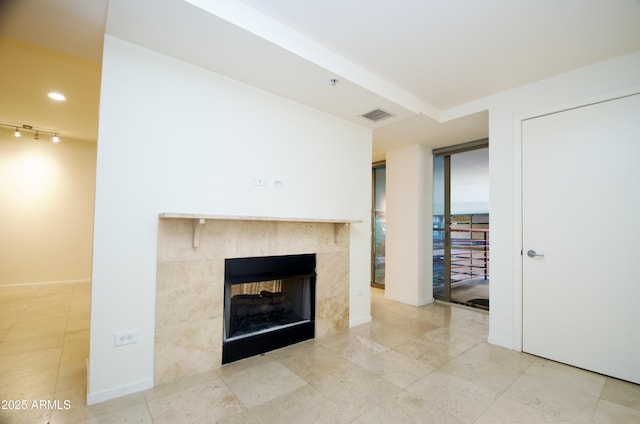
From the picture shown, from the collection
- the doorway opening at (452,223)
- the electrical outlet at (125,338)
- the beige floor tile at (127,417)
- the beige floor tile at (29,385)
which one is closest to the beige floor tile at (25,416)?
the beige floor tile at (29,385)

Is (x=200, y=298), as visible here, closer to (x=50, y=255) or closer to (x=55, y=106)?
(x=55, y=106)

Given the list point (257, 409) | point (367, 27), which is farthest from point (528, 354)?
point (367, 27)

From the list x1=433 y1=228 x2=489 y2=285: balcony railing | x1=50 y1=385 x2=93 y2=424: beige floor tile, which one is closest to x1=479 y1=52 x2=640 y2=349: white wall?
x1=433 y1=228 x2=489 y2=285: balcony railing

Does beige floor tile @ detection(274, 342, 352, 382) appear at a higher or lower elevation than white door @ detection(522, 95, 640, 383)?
lower

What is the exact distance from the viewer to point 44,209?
5.19m

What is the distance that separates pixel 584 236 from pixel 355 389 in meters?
2.45

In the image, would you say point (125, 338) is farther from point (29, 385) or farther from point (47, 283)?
point (47, 283)

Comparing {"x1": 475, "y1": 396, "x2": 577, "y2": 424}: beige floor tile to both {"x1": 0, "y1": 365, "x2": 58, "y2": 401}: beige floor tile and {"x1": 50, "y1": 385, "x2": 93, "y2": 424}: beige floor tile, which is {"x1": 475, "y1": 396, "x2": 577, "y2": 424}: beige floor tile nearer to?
{"x1": 50, "y1": 385, "x2": 93, "y2": 424}: beige floor tile

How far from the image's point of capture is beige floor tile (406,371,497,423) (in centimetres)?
187

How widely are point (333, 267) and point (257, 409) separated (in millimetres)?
1690

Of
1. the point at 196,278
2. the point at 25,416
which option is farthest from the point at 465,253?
the point at 25,416

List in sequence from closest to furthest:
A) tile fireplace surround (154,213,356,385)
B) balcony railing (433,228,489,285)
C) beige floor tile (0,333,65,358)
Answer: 1. tile fireplace surround (154,213,356,385)
2. beige floor tile (0,333,65,358)
3. balcony railing (433,228,489,285)

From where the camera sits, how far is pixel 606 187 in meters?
2.42

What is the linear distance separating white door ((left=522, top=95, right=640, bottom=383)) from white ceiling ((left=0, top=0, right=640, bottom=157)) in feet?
2.03
